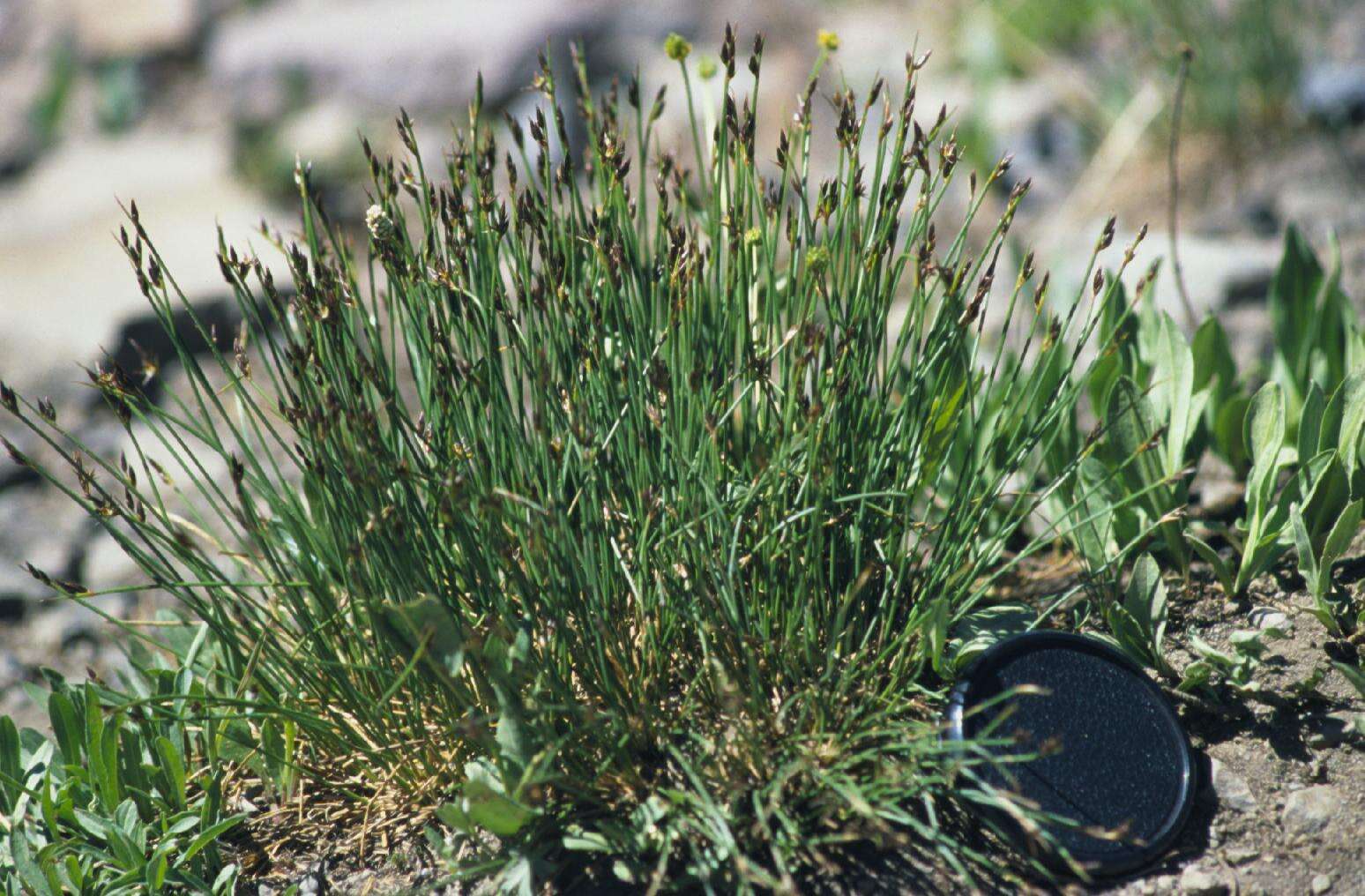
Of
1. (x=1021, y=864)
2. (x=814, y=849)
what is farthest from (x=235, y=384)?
(x=1021, y=864)

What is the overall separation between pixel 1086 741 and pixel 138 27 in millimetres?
6005

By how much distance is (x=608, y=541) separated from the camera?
1.63m

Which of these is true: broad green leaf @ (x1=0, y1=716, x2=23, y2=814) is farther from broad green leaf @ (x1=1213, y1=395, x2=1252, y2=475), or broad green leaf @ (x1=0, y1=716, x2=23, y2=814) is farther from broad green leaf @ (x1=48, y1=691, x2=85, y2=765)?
broad green leaf @ (x1=1213, y1=395, x2=1252, y2=475)

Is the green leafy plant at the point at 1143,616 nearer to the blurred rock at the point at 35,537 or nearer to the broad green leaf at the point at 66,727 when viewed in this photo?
the broad green leaf at the point at 66,727

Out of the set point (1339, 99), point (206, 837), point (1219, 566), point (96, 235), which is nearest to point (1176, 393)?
point (1219, 566)

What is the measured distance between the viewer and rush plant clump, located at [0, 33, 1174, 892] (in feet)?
4.92

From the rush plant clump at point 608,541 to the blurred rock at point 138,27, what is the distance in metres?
4.89

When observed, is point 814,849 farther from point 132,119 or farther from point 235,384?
point 132,119

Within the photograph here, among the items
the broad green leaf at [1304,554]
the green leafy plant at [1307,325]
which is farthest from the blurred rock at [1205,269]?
the broad green leaf at [1304,554]

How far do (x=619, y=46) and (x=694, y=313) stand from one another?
3.78 meters

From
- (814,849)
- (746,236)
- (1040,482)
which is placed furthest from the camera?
(1040,482)

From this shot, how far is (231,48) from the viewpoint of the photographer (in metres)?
5.66

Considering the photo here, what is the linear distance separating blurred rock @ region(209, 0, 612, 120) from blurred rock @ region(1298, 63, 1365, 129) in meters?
2.95

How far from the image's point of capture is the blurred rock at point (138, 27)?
5812 mm
